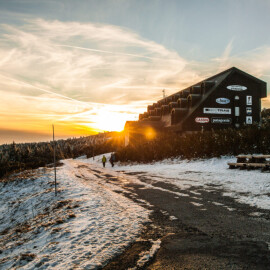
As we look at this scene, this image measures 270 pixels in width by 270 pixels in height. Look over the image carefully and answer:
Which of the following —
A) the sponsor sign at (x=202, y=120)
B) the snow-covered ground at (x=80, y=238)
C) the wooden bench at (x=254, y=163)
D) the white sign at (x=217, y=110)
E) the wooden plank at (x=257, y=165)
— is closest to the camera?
the snow-covered ground at (x=80, y=238)

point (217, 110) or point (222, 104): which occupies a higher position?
point (222, 104)

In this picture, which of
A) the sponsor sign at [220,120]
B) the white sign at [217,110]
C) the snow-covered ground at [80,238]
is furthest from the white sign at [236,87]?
the snow-covered ground at [80,238]

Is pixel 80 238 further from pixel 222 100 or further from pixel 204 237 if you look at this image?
pixel 222 100

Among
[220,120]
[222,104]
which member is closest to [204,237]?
[220,120]

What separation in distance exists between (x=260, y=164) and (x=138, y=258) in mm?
11321

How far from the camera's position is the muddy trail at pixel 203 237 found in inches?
141

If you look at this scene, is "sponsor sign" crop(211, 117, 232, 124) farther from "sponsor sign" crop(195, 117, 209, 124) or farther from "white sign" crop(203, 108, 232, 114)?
"sponsor sign" crop(195, 117, 209, 124)

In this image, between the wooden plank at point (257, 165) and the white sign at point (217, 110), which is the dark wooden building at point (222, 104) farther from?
the wooden plank at point (257, 165)

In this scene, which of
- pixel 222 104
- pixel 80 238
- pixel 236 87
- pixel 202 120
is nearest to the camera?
pixel 80 238

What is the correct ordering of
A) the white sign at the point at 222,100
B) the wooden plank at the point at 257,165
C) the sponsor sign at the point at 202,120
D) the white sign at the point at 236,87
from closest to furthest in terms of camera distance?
the wooden plank at the point at 257,165, the sponsor sign at the point at 202,120, the white sign at the point at 222,100, the white sign at the point at 236,87

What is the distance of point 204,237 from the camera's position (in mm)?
4602

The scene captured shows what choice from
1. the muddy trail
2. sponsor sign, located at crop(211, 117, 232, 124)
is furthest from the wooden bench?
sponsor sign, located at crop(211, 117, 232, 124)

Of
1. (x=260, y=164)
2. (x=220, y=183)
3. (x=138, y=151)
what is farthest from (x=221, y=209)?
(x=138, y=151)

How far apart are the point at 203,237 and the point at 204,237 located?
0.07 feet
